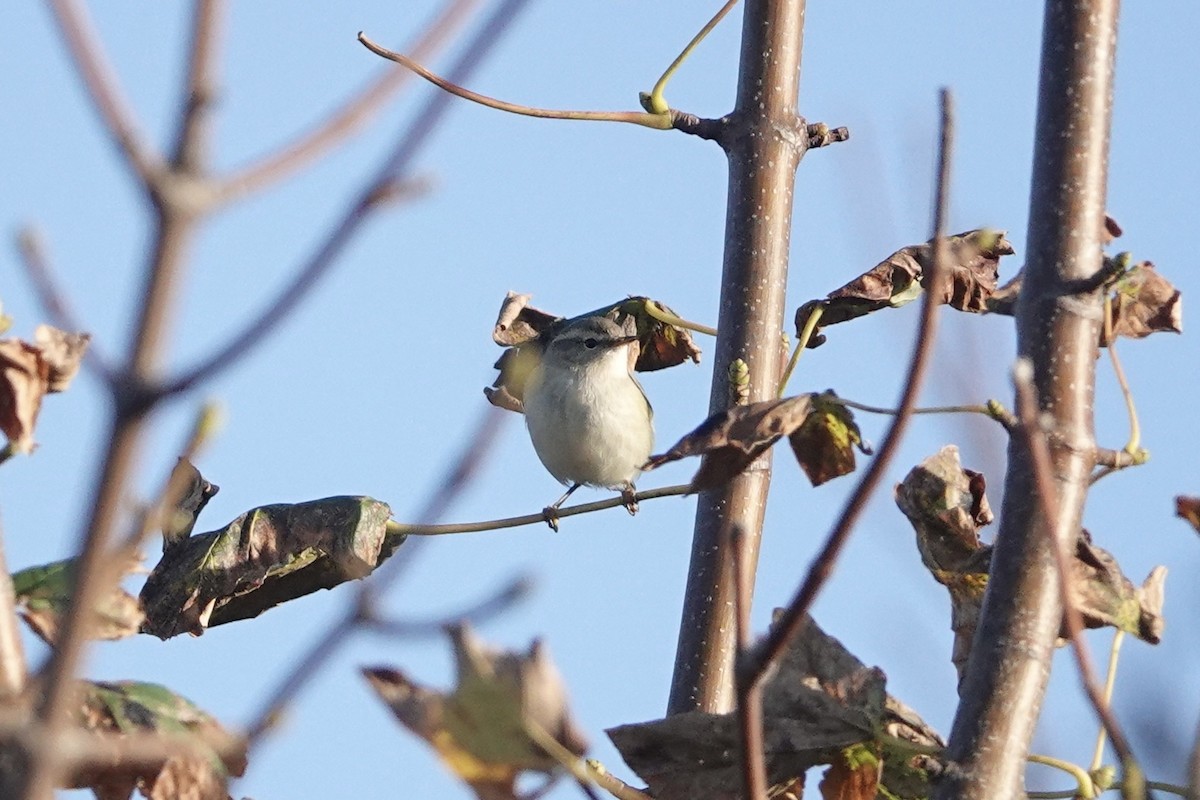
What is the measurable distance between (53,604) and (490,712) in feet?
1.85

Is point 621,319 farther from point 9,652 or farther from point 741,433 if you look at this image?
point 9,652

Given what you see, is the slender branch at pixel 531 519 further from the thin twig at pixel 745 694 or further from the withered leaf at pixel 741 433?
the thin twig at pixel 745 694

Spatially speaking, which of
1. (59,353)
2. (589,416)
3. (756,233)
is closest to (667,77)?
(756,233)

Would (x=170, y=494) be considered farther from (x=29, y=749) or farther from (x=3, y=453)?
(x=3, y=453)

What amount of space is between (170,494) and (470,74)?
0.38m

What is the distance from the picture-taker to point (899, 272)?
2859mm

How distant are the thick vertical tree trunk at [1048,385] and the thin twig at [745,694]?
71 centimetres

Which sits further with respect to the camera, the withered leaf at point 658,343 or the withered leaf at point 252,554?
the withered leaf at point 658,343

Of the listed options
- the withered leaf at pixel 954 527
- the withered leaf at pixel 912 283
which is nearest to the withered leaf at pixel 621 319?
the withered leaf at pixel 912 283

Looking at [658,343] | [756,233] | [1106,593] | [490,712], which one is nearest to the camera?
[490,712]

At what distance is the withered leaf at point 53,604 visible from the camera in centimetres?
173

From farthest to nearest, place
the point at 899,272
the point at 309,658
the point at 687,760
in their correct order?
the point at 899,272 < the point at 687,760 < the point at 309,658

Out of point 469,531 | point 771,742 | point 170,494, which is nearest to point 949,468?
point 771,742

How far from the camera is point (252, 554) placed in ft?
9.44
